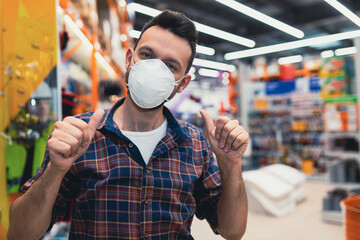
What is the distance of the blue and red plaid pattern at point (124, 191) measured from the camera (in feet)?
3.84

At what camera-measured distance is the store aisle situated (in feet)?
12.2

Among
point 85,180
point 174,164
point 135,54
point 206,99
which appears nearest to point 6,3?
point 135,54

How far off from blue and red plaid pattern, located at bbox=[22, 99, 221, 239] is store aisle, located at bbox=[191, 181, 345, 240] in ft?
8.40

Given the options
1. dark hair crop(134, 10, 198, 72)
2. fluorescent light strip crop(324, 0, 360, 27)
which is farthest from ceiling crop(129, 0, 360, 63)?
dark hair crop(134, 10, 198, 72)

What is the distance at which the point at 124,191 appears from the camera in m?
1.19

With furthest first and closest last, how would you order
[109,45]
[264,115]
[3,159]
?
[264,115], [109,45], [3,159]

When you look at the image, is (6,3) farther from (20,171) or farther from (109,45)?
(109,45)

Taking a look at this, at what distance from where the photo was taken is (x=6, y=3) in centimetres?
157

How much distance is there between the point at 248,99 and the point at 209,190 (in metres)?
8.27

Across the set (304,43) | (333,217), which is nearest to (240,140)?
(333,217)

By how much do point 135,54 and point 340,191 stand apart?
4.21 meters

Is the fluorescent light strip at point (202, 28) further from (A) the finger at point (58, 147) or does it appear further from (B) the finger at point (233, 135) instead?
(A) the finger at point (58, 147)

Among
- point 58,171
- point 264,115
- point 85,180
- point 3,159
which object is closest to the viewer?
point 58,171

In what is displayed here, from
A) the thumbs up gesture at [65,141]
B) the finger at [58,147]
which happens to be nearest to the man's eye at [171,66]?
the thumbs up gesture at [65,141]
